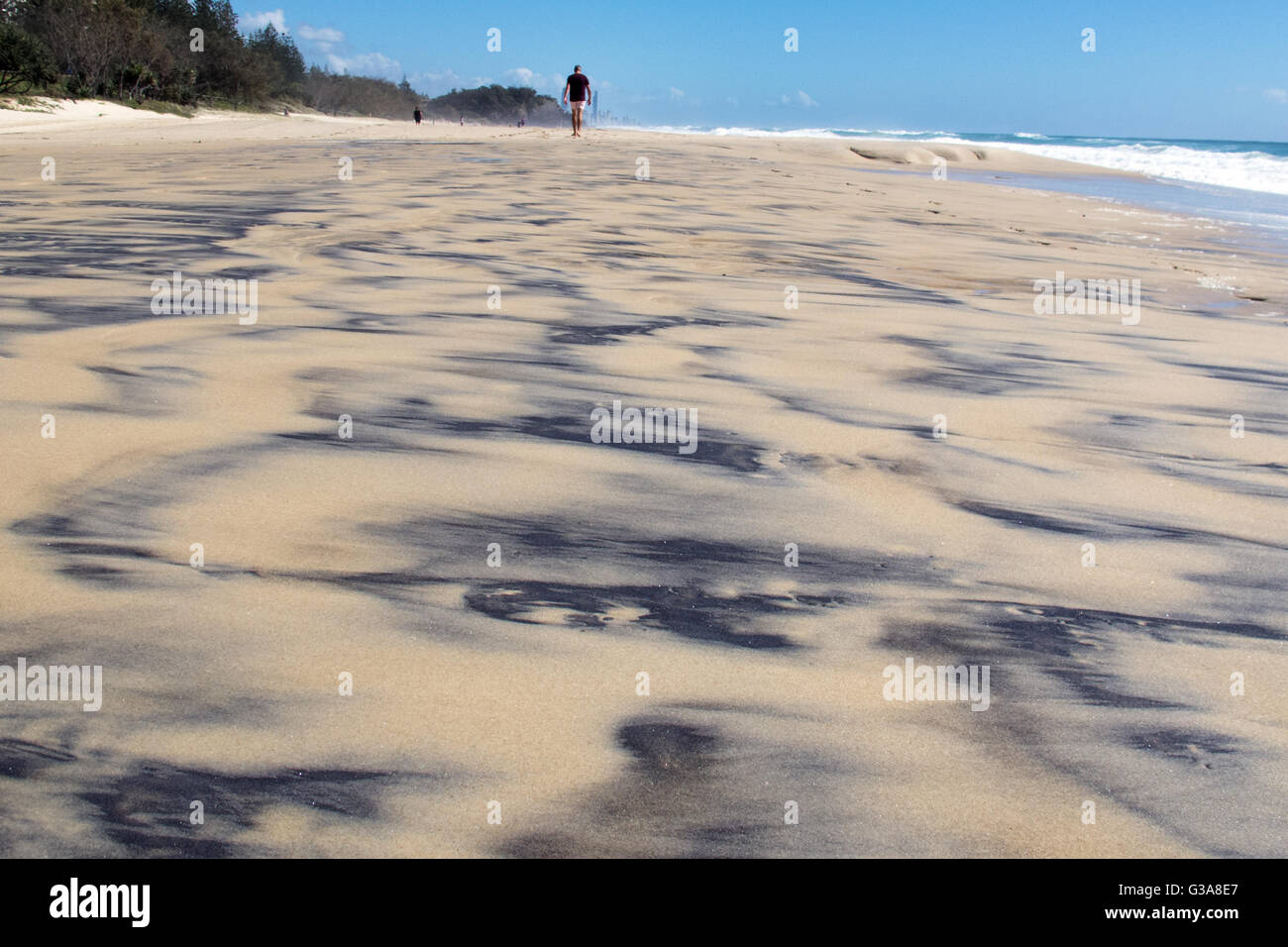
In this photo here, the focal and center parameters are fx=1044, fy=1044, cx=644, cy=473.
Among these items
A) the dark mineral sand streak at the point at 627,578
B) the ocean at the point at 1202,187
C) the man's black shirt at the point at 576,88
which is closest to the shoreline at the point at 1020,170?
the ocean at the point at 1202,187

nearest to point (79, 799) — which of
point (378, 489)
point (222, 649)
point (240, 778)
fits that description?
point (240, 778)

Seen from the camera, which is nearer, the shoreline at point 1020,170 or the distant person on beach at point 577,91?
the shoreline at point 1020,170

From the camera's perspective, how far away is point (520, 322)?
10.2ft

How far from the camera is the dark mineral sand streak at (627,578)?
3.60 feet

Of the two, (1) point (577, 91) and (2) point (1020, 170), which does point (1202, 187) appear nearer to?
(2) point (1020, 170)

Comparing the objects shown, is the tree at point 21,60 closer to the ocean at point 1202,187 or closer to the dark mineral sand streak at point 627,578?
the ocean at point 1202,187

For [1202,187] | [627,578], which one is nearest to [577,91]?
[1202,187]

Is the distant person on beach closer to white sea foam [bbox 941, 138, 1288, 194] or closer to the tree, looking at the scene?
white sea foam [bbox 941, 138, 1288, 194]

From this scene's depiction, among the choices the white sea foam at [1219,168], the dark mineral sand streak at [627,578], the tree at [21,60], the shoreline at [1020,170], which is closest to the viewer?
the dark mineral sand streak at [627,578]

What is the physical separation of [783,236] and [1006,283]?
1.44 m

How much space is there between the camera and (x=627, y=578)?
157 centimetres

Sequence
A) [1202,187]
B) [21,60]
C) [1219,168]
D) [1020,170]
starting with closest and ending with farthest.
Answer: [1202,187], [1020,170], [1219,168], [21,60]

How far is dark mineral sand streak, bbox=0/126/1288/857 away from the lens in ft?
3.60

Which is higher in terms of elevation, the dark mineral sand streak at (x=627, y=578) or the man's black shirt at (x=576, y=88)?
the man's black shirt at (x=576, y=88)
